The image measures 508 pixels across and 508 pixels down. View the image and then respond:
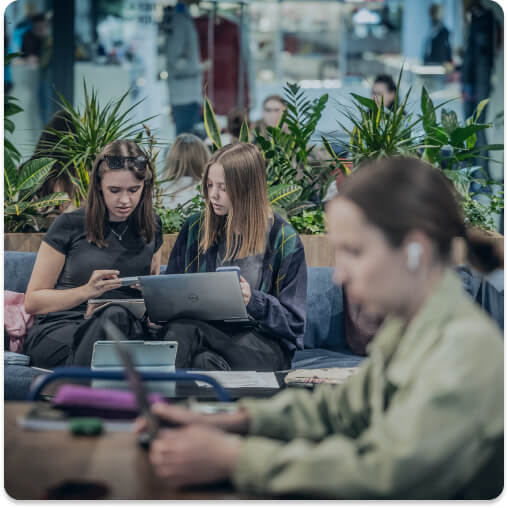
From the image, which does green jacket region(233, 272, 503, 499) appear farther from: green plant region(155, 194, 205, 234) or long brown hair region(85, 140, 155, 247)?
green plant region(155, 194, 205, 234)

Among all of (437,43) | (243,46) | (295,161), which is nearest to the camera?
(295,161)

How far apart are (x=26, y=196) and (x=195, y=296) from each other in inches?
59.8

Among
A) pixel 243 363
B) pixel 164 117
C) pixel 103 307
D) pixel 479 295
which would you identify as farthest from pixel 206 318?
pixel 164 117

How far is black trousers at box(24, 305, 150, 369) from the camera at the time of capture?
292 cm

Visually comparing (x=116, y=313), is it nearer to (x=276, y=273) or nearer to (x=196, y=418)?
(x=276, y=273)

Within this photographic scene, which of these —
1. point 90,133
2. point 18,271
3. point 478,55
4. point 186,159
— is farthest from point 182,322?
point 478,55

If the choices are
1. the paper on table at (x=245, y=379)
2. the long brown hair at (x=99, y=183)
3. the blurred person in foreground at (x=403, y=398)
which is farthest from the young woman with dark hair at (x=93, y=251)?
the blurred person in foreground at (x=403, y=398)

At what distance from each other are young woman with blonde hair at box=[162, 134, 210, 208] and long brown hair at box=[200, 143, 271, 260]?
0.93 metres

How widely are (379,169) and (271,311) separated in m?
1.93

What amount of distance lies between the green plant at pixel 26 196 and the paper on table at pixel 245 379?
161cm

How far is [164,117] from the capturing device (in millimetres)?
7809

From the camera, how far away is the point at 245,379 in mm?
2721

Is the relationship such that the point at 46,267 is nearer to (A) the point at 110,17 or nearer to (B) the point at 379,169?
(B) the point at 379,169

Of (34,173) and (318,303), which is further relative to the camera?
(34,173)
